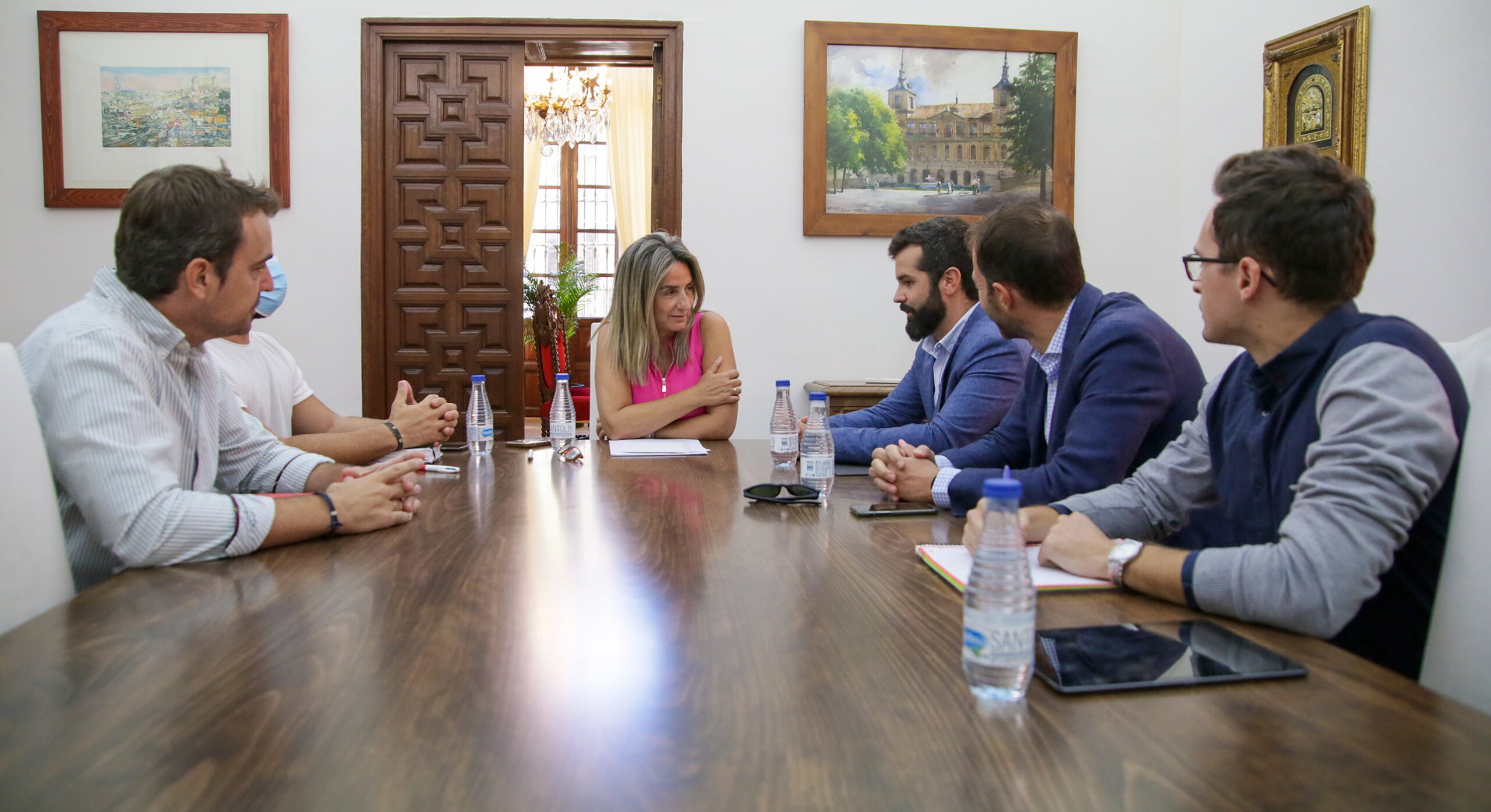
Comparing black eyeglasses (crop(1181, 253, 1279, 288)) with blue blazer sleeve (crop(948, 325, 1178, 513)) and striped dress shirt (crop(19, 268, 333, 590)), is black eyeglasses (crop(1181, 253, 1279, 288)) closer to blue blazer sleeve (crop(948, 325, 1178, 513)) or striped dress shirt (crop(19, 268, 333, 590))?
blue blazer sleeve (crop(948, 325, 1178, 513))

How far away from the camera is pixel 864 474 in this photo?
7.65ft

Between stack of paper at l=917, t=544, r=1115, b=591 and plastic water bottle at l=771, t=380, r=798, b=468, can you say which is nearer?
stack of paper at l=917, t=544, r=1115, b=591

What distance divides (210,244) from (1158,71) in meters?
4.52

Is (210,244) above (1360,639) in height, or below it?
above

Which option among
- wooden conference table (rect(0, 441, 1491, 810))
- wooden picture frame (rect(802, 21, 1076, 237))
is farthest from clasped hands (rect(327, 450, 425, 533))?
wooden picture frame (rect(802, 21, 1076, 237))

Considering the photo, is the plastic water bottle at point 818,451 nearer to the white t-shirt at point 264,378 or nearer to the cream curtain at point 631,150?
the white t-shirt at point 264,378

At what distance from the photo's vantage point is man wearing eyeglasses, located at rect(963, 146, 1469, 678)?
3.41 ft

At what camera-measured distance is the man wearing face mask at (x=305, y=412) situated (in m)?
2.43

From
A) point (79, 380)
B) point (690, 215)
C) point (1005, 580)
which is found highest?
point (690, 215)

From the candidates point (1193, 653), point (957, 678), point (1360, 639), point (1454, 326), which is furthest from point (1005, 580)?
point (1454, 326)

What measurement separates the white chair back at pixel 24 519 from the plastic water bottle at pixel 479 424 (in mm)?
1400

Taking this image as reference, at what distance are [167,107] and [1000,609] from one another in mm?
4876

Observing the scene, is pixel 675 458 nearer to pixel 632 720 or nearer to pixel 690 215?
pixel 632 720

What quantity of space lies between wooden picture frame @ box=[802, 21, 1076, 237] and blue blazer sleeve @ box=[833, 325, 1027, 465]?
2.11 m
